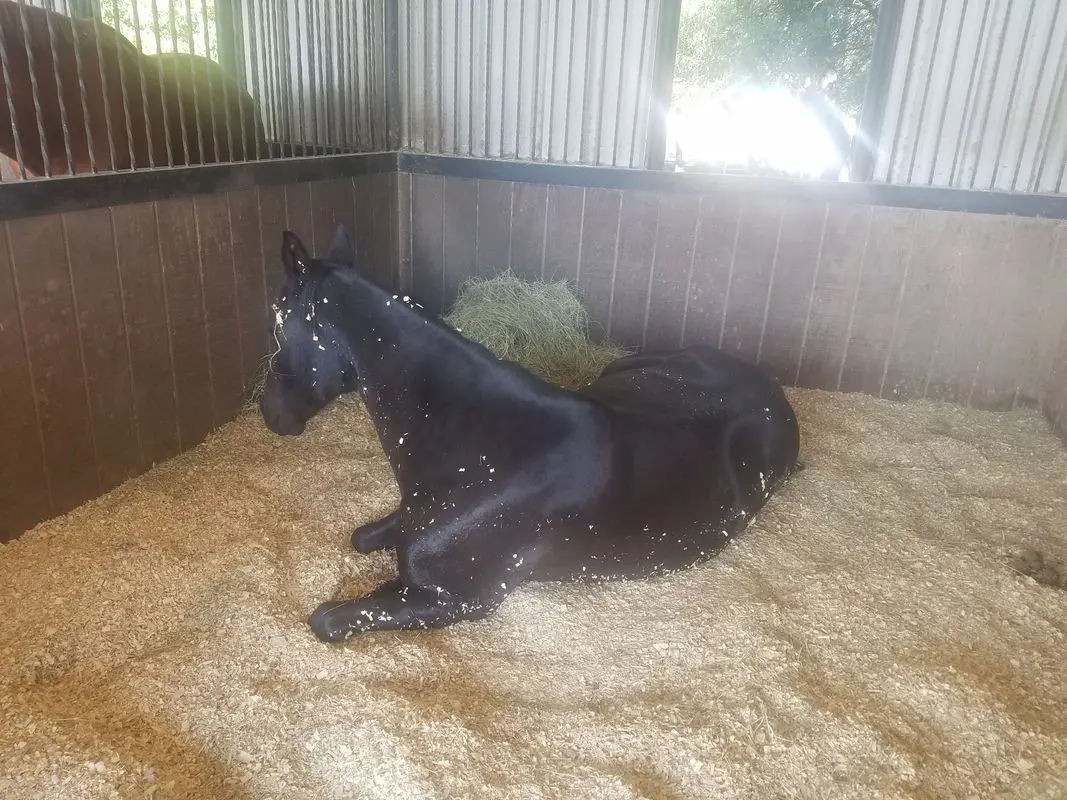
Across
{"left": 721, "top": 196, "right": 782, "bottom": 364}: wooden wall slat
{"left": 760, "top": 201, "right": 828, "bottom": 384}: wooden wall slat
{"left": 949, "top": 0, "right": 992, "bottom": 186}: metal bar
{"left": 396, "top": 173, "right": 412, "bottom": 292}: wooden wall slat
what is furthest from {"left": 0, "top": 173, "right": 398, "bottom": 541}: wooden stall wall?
{"left": 949, "top": 0, "right": 992, "bottom": 186}: metal bar

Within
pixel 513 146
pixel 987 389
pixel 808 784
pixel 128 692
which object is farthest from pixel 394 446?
pixel 987 389

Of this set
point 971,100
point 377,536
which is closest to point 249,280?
point 377,536

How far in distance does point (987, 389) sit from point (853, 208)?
1.24 meters

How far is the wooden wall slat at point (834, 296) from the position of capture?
4.12 metres

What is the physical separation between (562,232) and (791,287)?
136 cm

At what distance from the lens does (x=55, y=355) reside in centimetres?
277

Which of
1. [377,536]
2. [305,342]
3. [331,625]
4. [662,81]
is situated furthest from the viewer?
[662,81]

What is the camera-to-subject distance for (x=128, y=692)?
209 centimetres

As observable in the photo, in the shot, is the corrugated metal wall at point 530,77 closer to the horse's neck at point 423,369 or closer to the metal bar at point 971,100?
the metal bar at point 971,100

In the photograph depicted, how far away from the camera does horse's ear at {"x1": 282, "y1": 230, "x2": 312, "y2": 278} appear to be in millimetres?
2371

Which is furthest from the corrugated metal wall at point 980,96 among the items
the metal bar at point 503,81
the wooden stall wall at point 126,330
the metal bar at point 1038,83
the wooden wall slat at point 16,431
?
the wooden wall slat at point 16,431

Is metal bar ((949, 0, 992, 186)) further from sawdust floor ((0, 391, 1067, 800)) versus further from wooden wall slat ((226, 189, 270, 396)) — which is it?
wooden wall slat ((226, 189, 270, 396))

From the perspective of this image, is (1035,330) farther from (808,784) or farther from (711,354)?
(808,784)

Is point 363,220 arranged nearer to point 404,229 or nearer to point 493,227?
point 404,229
